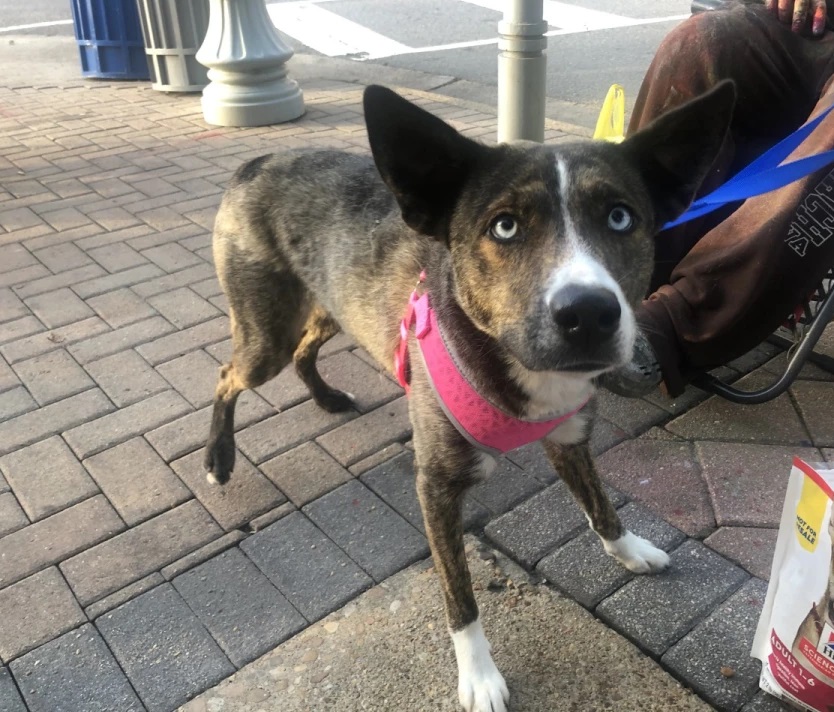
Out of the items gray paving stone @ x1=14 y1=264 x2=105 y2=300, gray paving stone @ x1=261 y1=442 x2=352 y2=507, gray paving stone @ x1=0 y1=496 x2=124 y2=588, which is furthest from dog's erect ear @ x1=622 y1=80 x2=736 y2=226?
gray paving stone @ x1=14 y1=264 x2=105 y2=300

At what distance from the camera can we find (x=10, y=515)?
289 centimetres

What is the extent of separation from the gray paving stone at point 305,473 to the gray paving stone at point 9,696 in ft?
3.51

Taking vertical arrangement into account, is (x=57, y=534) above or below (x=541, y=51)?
below

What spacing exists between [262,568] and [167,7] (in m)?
7.66

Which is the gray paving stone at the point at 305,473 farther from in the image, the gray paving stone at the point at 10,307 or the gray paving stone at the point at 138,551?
the gray paving stone at the point at 10,307

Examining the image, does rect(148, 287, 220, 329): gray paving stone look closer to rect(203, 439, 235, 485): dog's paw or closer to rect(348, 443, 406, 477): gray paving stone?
rect(203, 439, 235, 485): dog's paw

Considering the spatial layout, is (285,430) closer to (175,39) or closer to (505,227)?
(505,227)

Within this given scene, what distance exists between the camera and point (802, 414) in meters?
3.18

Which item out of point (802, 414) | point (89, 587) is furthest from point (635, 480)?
point (89, 587)

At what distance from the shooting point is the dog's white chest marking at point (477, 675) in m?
2.08

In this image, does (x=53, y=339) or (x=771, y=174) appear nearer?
(x=771, y=174)

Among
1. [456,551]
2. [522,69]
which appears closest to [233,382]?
[456,551]

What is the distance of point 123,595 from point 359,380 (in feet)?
4.97

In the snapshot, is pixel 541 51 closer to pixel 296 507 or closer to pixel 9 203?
pixel 296 507
